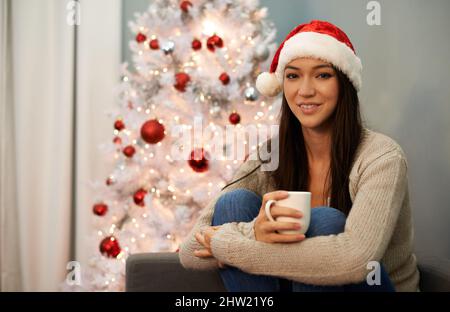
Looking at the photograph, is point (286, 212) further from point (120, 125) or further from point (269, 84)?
point (120, 125)

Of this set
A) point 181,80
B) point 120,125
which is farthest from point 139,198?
point 181,80

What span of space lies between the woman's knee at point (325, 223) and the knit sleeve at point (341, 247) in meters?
0.03

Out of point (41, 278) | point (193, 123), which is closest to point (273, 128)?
point (193, 123)

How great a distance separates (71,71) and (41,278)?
3.19ft

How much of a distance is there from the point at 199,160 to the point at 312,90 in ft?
2.38

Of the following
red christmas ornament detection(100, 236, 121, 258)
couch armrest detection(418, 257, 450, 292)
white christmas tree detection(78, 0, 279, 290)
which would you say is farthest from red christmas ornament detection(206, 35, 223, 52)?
couch armrest detection(418, 257, 450, 292)

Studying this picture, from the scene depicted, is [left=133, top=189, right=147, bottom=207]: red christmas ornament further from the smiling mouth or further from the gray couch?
the smiling mouth

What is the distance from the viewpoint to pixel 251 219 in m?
1.20

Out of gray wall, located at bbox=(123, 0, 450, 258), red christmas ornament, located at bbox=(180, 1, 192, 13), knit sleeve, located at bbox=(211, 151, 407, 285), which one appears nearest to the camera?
knit sleeve, located at bbox=(211, 151, 407, 285)

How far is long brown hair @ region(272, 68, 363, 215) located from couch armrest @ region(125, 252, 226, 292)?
340mm

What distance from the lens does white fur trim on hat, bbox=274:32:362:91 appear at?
4.38 feet

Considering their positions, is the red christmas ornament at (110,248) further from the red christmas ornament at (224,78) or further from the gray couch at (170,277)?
the gray couch at (170,277)
